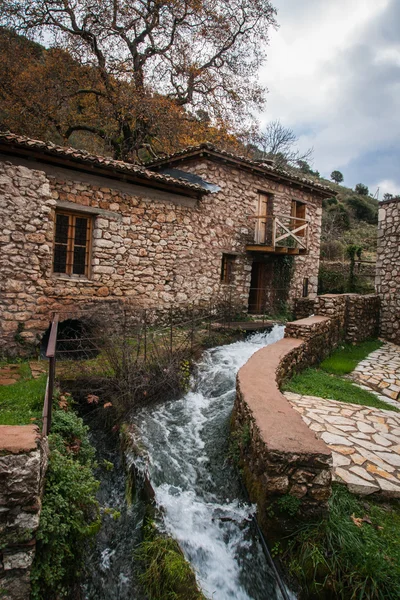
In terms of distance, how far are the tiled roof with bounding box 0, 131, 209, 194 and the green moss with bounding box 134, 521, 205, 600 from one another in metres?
6.40

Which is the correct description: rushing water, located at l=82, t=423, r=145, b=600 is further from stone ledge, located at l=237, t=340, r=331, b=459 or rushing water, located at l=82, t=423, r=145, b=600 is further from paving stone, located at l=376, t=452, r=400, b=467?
paving stone, located at l=376, t=452, r=400, b=467

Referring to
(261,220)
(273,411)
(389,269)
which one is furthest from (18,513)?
(261,220)

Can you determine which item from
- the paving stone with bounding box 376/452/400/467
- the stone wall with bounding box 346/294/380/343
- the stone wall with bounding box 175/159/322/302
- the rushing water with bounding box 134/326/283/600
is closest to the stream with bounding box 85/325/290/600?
the rushing water with bounding box 134/326/283/600

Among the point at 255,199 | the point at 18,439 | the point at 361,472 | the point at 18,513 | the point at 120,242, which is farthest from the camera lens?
the point at 255,199

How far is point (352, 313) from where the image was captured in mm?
9273

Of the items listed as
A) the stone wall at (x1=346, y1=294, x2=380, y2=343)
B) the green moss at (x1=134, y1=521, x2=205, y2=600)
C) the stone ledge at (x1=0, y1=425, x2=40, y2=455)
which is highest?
the stone wall at (x1=346, y1=294, x2=380, y2=343)

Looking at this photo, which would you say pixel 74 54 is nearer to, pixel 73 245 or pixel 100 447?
pixel 73 245

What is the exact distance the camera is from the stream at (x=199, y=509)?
2.89m

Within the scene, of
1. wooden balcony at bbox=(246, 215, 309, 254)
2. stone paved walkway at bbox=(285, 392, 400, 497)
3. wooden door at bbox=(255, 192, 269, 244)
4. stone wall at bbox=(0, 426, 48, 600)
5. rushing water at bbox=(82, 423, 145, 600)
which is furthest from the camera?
wooden door at bbox=(255, 192, 269, 244)

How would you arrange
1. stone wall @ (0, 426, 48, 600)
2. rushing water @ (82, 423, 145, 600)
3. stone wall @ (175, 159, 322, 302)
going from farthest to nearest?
stone wall @ (175, 159, 322, 302), rushing water @ (82, 423, 145, 600), stone wall @ (0, 426, 48, 600)

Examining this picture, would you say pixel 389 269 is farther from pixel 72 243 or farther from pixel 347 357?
pixel 72 243

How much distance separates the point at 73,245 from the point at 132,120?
8.37 metres

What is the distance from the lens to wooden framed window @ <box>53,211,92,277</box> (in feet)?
24.6

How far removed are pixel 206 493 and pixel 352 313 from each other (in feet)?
22.9
